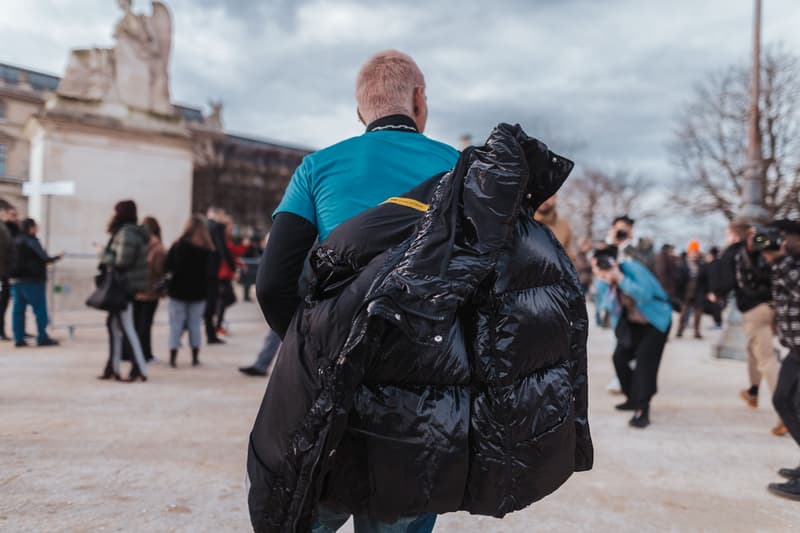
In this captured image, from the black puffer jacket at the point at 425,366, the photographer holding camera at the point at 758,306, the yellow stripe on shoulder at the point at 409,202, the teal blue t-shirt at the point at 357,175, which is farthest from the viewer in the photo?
the photographer holding camera at the point at 758,306

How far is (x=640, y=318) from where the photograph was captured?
559 cm

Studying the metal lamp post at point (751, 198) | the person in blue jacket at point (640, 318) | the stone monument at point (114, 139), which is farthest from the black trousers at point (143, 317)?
the metal lamp post at point (751, 198)

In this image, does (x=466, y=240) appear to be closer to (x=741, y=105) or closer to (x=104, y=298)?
(x=104, y=298)

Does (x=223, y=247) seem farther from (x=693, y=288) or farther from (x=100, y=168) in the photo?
(x=693, y=288)

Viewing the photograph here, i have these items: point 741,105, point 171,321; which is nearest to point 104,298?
point 171,321

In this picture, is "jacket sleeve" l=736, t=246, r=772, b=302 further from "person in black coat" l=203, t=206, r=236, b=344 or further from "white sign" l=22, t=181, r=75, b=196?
"white sign" l=22, t=181, r=75, b=196

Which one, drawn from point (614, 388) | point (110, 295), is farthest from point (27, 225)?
point (614, 388)

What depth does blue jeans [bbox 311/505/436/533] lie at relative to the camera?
1.78 m

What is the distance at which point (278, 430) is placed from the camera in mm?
1561

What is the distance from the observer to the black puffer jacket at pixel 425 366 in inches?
56.6

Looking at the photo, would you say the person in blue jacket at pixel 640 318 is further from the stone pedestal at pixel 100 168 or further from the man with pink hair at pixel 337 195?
the stone pedestal at pixel 100 168

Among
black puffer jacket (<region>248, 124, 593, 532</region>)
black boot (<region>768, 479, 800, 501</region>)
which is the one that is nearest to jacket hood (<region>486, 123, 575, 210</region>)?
black puffer jacket (<region>248, 124, 593, 532</region>)

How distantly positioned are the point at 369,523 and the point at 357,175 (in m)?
1.03

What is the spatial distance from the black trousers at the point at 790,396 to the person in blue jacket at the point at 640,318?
1204 millimetres
